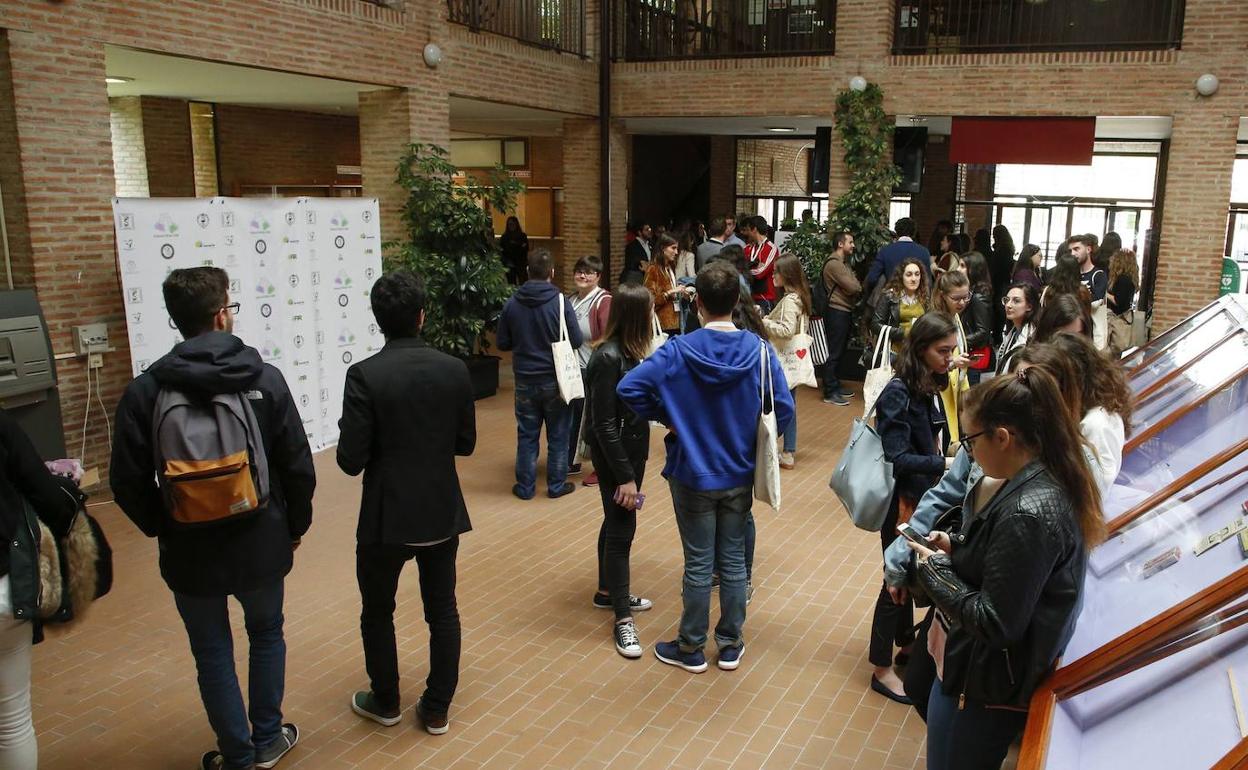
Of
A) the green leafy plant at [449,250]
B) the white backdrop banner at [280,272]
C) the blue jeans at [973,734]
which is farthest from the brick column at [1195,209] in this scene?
the blue jeans at [973,734]

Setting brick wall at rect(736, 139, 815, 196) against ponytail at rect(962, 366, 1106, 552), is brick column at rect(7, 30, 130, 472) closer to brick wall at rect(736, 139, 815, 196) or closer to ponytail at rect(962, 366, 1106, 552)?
ponytail at rect(962, 366, 1106, 552)

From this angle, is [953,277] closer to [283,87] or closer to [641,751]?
[641,751]

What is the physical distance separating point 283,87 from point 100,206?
13.5ft

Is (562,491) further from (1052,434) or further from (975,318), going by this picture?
(1052,434)

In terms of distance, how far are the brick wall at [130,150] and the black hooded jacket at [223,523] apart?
10307 mm

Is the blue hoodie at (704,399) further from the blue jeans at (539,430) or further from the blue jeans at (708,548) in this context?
the blue jeans at (539,430)

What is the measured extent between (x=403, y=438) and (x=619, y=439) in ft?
4.11

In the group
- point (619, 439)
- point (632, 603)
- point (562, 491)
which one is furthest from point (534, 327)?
point (619, 439)

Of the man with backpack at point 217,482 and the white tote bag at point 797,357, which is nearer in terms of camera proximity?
the man with backpack at point 217,482

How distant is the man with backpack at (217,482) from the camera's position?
11.0 ft

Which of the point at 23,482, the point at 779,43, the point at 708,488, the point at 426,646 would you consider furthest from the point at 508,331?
the point at 779,43

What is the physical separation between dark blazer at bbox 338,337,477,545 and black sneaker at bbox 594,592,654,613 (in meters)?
1.77

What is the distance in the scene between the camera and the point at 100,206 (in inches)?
295

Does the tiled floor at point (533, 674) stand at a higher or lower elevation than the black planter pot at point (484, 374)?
lower
